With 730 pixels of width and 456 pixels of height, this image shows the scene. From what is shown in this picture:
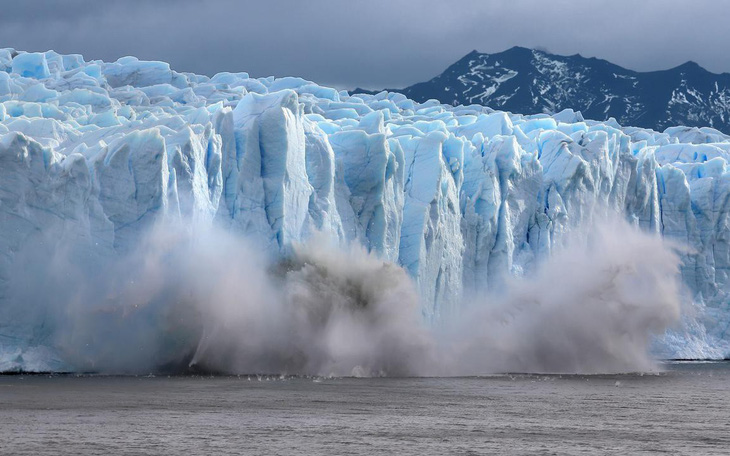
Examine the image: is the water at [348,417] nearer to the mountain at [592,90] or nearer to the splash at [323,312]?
the splash at [323,312]

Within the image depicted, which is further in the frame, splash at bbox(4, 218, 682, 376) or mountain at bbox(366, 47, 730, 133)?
mountain at bbox(366, 47, 730, 133)

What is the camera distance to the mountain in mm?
122312

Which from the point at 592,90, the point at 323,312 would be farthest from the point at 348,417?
the point at 592,90

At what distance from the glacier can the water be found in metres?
4.47

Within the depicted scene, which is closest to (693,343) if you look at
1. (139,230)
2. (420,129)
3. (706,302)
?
(706,302)

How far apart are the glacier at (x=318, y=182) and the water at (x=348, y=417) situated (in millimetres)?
4471

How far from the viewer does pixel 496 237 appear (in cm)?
4472

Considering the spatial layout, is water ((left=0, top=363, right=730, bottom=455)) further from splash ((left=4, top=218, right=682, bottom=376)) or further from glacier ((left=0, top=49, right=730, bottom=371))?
glacier ((left=0, top=49, right=730, bottom=371))

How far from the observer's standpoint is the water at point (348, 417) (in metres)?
22.4

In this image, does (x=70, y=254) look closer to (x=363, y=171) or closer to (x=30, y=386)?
(x=30, y=386)

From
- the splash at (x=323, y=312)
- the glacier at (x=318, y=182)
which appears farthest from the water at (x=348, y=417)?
the glacier at (x=318, y=182)

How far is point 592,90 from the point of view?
134m

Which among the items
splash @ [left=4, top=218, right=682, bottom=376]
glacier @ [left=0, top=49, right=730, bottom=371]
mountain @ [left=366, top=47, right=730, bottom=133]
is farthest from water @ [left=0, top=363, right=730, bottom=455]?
mountain @ [left=366, top=47, right=730, bottom=133]

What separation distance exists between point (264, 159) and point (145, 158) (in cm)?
429
